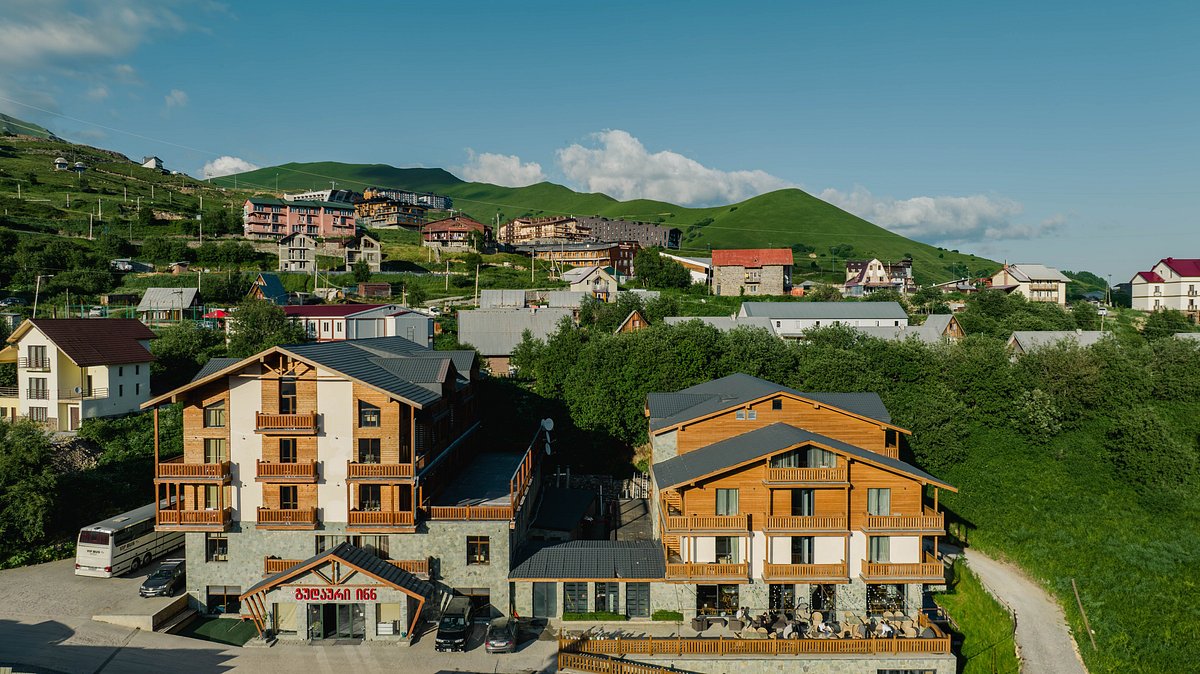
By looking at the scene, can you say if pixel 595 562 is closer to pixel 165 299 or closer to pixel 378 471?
pixel 378 471

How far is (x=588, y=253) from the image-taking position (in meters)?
136

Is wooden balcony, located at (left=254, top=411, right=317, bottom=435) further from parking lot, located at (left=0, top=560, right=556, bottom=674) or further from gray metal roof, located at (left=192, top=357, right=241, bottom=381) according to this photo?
parking lot, located at (left=0, top=560, right=556, bottom=674)

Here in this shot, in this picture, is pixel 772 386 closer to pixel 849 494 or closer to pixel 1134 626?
pixel 849 494

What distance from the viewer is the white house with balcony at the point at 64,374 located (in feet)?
153

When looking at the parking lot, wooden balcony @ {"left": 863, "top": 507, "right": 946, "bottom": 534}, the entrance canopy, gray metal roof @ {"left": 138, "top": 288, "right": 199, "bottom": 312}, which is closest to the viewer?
the parking lot

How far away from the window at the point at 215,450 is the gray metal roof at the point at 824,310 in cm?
6739

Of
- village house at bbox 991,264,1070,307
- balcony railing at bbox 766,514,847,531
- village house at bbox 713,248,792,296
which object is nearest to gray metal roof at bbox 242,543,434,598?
balcony railing at bbox 766,514,847,531

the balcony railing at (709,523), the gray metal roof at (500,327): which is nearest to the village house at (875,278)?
the gray metal roof at (500,327)

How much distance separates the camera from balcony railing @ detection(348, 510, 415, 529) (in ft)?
98.9

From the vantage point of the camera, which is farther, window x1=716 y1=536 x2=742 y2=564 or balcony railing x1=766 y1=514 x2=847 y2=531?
window x1=716 y1=536 x2=742 y2=564

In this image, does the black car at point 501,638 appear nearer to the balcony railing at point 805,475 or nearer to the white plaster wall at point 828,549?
the balcony railing at point 805,475

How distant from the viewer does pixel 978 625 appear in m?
32.8

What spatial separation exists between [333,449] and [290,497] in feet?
9.66

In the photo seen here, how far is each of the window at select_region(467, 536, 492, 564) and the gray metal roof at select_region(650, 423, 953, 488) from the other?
8477 millimetres
